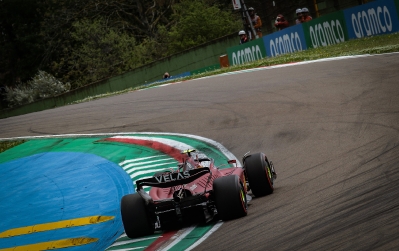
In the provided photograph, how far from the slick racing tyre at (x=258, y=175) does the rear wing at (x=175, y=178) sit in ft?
2.65

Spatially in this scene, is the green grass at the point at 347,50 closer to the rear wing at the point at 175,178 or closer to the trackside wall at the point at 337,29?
the trackside wall at the point at 337,29

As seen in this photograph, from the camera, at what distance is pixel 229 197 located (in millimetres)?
8070

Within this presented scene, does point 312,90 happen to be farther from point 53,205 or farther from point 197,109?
point 53,205

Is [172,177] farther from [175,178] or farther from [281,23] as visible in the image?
[281,23]

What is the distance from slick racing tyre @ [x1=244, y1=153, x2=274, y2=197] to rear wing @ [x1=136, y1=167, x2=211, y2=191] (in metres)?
0.81

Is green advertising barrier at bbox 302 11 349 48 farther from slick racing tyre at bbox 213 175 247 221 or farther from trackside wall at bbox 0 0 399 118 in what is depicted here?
slick racing tyre at bbox 213 175 247 221

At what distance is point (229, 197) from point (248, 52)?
80.6 feet

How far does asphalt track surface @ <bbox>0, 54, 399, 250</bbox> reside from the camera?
6.82m

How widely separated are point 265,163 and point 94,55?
145ft

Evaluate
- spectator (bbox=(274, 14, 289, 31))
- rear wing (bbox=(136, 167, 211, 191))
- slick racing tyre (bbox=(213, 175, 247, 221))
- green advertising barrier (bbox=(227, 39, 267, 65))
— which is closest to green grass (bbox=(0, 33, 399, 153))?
Answer: spectator (bbox=(274, 14, 289, 31))

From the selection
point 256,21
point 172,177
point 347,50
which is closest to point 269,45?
point 256,21

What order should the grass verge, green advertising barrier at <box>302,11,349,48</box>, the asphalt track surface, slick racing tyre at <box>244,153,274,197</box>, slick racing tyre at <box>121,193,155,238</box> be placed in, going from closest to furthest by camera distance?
the asphalt track surface → slick racing tyre at <box>121,193,155,238</box> → slick racing tyre at <box>244,153,274,197</box> → the grass verge → green advertising barrier at <box>302,11,349,48</box>

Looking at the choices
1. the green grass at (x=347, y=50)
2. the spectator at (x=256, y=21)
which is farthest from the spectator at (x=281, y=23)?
the green grass at (x=347, y=50)

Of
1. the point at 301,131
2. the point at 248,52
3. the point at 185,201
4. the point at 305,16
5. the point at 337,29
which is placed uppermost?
the point at 305,16
